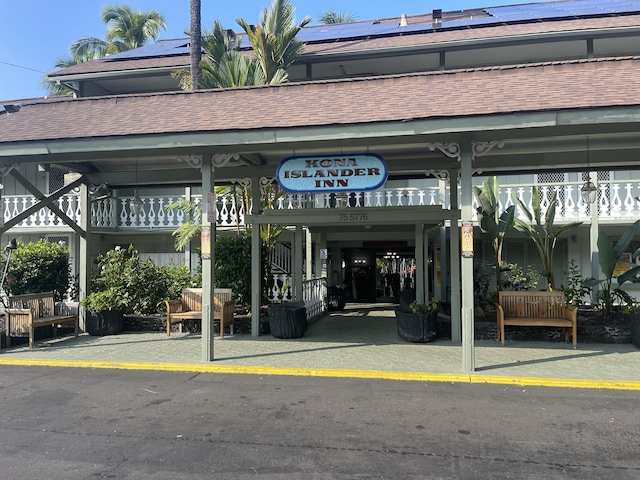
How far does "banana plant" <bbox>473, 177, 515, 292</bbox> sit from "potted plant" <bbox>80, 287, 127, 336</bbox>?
8504mm

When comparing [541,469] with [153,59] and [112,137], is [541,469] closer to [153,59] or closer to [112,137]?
[112,137]

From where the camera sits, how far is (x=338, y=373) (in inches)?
284

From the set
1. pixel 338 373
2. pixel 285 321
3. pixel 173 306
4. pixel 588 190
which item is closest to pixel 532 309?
pixel 588 190

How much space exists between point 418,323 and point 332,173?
11.6 ft

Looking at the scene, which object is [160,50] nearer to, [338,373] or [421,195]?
[421,195]

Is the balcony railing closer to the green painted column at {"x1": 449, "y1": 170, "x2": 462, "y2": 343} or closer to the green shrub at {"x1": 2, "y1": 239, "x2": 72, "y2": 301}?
the green shrub at {"x1": 2, "y1": 239, "x2": 72, "y2": 301}

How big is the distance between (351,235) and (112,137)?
10090 millimetres

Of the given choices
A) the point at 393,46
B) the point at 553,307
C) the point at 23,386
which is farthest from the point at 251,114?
the point at 393,46

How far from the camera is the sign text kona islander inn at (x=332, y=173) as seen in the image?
7.86 meters

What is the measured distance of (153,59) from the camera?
16.5 meters

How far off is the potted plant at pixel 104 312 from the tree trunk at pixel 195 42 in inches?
250

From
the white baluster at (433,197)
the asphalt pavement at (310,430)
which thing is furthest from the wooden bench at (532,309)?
the white baluster at (433,197)

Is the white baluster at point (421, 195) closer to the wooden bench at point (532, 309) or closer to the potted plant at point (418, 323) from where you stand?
the wooden bench at point (532, 309)

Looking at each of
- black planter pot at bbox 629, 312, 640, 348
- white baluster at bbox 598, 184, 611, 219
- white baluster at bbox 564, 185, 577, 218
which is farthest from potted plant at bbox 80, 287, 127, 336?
white baluster at bbox 598, 184, 611, 219
